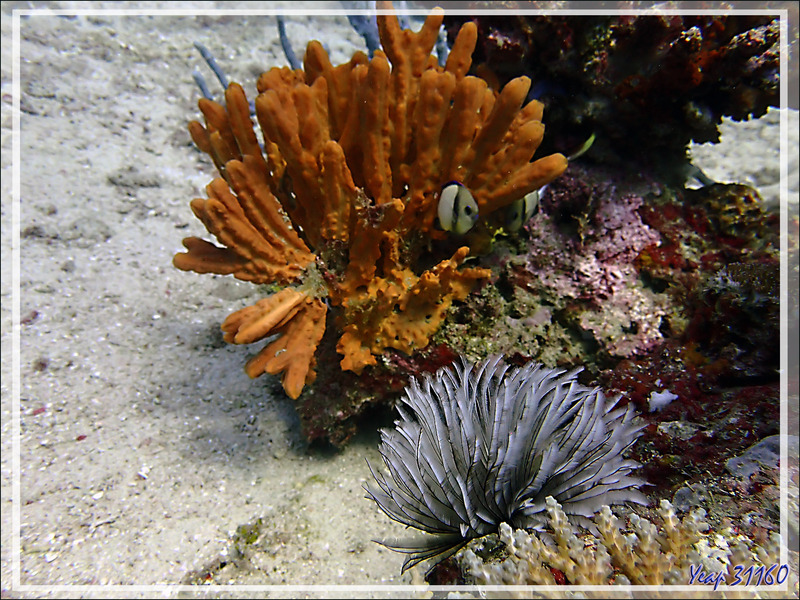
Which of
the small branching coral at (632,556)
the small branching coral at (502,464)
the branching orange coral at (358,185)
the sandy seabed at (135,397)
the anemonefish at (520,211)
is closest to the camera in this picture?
the small branching coral at (632,556)

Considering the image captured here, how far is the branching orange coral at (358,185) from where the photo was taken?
2109mm

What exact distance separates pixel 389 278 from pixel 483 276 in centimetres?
54

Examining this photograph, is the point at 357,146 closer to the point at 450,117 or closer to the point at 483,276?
the point at 450,117

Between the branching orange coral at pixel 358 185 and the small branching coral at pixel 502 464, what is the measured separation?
613 millimetres

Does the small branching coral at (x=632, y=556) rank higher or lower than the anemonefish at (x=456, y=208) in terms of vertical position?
lower

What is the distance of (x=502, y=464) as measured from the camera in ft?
5.55

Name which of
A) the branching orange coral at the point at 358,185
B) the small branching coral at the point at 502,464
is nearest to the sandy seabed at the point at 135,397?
the small branching coral at the point at 502,464

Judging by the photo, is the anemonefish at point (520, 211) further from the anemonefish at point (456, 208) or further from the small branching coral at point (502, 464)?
the small branching coral at point (502, 464)

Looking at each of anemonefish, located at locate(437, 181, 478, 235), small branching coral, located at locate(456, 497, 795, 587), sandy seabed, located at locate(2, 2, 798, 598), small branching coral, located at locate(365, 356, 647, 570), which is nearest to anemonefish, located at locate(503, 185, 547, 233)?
anemonefish, located at locate(437, 181, 478, 235)

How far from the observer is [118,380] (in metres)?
2.98

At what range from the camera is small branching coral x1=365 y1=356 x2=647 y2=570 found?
5.51ft

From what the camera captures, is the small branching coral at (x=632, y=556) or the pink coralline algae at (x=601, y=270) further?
the pink coralline algae at (x=601, y=270)

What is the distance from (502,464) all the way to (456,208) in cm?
127

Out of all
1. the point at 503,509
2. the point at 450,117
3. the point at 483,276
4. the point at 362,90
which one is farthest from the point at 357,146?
the point at 503,509
